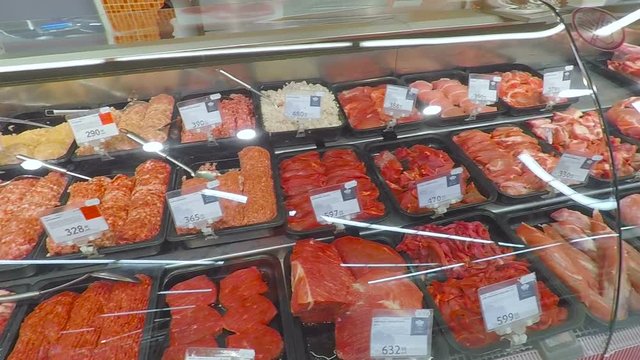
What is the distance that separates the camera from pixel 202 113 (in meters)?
2.37

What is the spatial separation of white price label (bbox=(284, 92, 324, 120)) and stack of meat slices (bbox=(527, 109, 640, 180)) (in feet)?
4.22

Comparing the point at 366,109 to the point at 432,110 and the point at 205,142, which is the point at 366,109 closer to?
the point at 432,110

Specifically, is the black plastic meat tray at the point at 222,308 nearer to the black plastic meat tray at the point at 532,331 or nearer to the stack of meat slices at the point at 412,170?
the black plastic meat tray at the point at 532,331

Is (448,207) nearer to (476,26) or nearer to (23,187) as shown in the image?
(476,26)

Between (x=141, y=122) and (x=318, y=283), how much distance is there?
1.48 meters

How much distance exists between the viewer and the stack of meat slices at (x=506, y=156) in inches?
85.8

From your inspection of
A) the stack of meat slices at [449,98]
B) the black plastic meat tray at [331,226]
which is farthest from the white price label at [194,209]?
the stack of meat slices at [449,98]

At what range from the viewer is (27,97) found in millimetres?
2482

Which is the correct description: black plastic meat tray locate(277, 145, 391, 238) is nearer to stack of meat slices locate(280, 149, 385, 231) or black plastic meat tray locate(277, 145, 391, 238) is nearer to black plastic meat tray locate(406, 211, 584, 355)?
stack of meat slices locate(280, 149, 385, 231)

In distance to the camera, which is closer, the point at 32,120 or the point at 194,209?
the point at 194,209

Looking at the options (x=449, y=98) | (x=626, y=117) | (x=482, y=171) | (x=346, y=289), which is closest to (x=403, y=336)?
(x=346, y=289)

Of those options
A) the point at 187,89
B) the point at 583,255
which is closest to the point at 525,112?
the point at 583,255

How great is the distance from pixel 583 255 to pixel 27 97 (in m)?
2.96

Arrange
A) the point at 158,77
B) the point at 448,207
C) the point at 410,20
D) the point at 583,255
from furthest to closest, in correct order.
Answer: the point at 158,77
the point at 410,20
the point at 448,207
the point at 583,255
